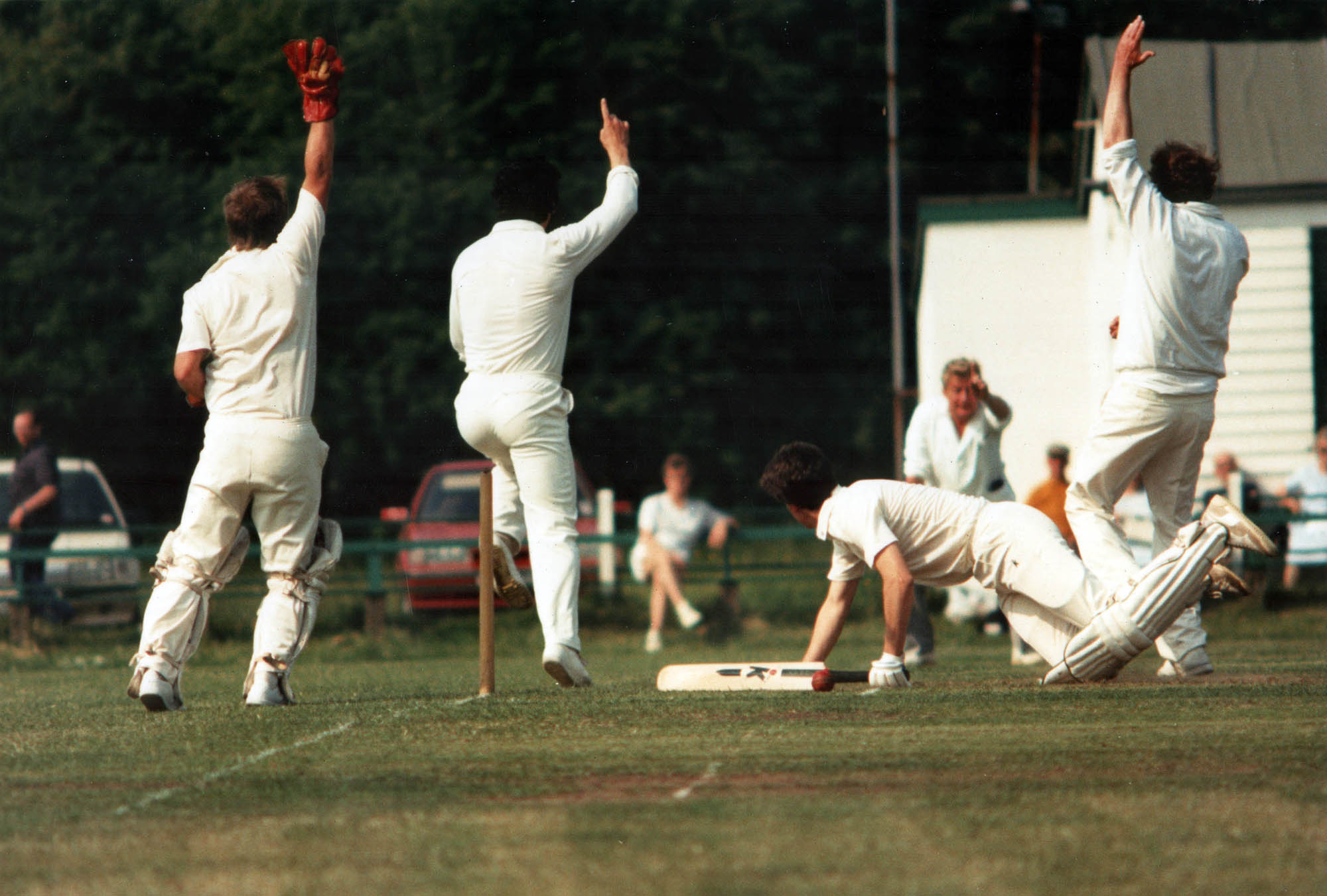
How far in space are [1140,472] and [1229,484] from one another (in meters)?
8.98

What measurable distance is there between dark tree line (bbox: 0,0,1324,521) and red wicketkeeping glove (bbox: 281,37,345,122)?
86.9 ft

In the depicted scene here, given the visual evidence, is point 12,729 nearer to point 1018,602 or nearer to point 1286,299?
point 1018,602

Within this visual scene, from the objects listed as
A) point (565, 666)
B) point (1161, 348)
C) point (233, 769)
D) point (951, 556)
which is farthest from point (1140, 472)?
point (233, 769)

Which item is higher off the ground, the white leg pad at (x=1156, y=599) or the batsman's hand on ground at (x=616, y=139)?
the batsman's hand on ground at (x=616, y=139)

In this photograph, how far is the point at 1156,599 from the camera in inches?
247

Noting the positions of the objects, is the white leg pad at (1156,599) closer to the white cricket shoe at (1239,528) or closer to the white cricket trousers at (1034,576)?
the white cricket trousers at (1034,576)

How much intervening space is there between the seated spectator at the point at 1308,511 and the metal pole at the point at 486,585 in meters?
10.1

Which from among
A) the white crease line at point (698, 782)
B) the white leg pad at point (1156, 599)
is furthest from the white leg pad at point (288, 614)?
the white leg pad at point (1156, 599)

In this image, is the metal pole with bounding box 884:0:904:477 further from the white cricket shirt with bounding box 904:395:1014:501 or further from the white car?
the white cricket shirt with bounding box 904:395:1014:501

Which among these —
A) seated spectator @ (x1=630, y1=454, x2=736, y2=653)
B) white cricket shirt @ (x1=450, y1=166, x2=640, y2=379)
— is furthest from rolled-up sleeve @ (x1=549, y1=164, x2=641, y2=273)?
seated spectator @ (x1=630, y1=454, x2=736, y2=653)

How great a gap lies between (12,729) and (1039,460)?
1558 centimetres

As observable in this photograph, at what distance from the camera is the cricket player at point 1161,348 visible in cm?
710

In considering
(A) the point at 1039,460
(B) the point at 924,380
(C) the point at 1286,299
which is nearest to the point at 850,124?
(B) the point at 924,380

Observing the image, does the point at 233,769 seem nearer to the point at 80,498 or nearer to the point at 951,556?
the point at 951,556
